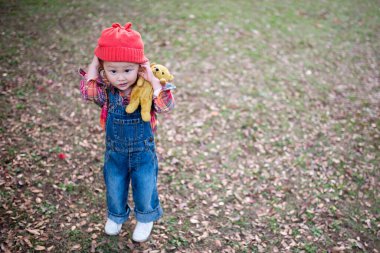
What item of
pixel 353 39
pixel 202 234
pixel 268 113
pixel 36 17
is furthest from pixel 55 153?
pixel 353 39

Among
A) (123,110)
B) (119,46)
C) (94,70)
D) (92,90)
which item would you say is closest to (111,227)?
(123,110)

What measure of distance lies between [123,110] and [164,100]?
1.32ft

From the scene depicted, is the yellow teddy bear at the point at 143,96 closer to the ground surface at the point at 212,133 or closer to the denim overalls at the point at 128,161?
the denim overalls at the point at 128,161

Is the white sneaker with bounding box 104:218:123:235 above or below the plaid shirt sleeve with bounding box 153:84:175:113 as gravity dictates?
below

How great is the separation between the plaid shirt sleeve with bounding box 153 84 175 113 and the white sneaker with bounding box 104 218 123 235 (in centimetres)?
172

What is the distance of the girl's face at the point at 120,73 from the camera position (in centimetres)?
296

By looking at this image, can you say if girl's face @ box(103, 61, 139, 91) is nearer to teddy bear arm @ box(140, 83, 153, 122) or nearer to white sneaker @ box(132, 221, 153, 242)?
teddy bear arm @ box(140, 83, 153, 122)

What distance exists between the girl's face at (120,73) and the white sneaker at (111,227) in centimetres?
187

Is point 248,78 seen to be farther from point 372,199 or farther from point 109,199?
point 109,199

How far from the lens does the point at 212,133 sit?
6145 mm

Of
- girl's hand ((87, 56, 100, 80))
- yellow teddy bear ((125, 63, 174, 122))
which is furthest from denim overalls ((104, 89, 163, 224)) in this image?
girl's hand ((87, 56, 100, 80))

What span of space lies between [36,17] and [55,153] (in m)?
4.65

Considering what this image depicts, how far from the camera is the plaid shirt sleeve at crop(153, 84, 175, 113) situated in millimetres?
3125

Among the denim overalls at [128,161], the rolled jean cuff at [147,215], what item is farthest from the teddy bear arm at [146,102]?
the rolled jean cuff at [147,215]
